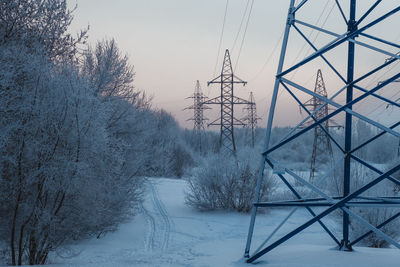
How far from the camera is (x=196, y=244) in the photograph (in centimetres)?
1052

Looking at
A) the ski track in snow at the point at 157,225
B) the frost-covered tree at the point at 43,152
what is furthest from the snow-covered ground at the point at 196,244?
the frost-covered tree at the point at 43,152

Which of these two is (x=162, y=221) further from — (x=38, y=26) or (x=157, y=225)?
(x=38, y=26)

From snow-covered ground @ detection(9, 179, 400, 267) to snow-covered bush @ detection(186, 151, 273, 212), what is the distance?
1.87 ft

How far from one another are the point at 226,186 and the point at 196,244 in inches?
219

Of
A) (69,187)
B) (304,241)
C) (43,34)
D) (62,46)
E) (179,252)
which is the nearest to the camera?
(69,187)

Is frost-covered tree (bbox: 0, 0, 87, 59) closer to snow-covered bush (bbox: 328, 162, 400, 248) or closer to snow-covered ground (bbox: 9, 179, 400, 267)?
snow-covered ground (bbox: 9, 179, 400, 267)

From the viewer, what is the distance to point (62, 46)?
27.5 ft

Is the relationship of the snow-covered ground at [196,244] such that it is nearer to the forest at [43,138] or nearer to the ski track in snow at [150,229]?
the ski track in snow at [150,229]

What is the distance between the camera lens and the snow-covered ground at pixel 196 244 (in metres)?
5.86

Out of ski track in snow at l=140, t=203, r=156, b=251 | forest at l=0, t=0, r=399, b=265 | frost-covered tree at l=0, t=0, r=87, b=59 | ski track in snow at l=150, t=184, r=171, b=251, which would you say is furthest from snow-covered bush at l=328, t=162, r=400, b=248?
frost-covered tree at l=0, t=0, r=87, b=59

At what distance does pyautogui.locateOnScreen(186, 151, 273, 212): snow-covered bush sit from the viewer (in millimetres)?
15781

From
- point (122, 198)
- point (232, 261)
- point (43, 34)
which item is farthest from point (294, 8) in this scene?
point (122, 198)

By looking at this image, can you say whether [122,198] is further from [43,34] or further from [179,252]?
[43,34]

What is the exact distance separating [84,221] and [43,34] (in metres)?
3.86
